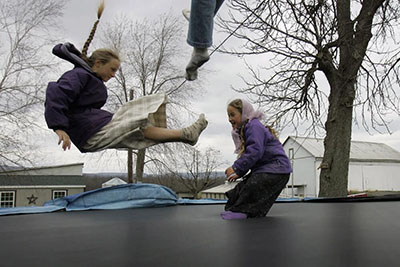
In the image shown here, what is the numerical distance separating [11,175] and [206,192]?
27.5 feet

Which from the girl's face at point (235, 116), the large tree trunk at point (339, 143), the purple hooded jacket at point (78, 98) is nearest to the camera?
the purple hooded jacket at point (78, 98)

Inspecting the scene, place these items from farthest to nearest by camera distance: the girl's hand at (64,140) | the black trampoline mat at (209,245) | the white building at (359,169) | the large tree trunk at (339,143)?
the white building at (359,169) → the large tree trunk at (339,143) → the girl's hand at (64,140) → the black trampoline mat at (209,245)

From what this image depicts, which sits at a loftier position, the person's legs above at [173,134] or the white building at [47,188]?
the person's legs above at [173,134]

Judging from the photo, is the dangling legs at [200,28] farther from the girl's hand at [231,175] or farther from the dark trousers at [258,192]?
the dark trousers at [258,192]

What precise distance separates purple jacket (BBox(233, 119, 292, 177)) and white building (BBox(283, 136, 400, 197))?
950cm

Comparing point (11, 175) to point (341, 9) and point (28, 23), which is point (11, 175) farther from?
point (341, 9)

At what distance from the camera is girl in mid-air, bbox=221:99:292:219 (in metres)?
1.53

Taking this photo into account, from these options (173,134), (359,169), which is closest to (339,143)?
(173,134)

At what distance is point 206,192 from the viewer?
1284 centimetres

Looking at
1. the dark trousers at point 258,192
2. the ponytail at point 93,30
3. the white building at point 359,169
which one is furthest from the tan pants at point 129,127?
the white building at point 359,169

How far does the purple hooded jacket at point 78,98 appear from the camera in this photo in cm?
119

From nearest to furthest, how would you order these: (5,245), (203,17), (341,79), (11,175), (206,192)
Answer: (5,245), (203,17), (341,79), (11,175), (206,192)

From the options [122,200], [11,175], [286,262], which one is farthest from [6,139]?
[286,262]

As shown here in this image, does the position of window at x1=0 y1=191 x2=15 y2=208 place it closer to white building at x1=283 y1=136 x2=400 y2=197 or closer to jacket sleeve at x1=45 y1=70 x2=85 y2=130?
white building at x1=283 y1=136 x2=400 y2=197
